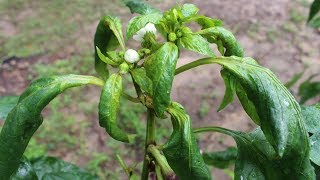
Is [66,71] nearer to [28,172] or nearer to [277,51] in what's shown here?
[277,51]

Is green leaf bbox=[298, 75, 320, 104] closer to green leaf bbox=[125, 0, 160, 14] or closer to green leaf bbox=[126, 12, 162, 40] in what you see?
green leaf bbox=[125, 0, 160, 14]

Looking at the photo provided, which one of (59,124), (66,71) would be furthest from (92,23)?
(59,124)

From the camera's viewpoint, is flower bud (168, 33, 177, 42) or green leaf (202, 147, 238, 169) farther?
green leaf (202, 147, 238, 169)

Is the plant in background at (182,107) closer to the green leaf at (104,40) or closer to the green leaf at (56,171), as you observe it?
the green leaf at (104,40)

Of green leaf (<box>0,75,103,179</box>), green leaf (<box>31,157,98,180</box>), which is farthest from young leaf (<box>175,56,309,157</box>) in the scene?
green leaf (<box>31,157,98,180</box>)

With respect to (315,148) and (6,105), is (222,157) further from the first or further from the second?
(6,105)

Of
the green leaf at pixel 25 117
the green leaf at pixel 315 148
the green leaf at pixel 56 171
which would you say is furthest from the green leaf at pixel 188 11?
the green leaf at pixel 56 171

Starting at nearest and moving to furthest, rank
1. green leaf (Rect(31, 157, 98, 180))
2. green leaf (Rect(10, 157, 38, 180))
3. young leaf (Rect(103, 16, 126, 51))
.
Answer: young leaf (Rect(103, 16, 126, 51)) → green leaf (Rect(10, 157, 38, 180)) → green leaf (Rect(31, 157, 98, 180))
